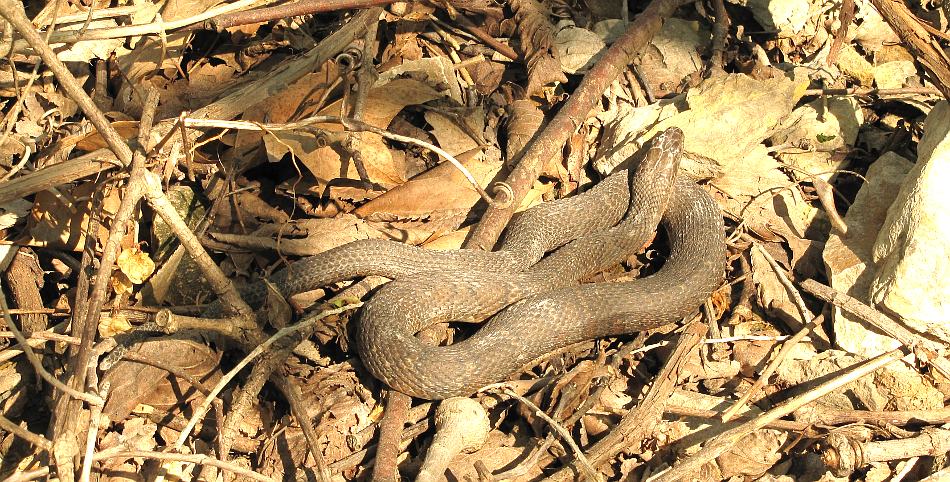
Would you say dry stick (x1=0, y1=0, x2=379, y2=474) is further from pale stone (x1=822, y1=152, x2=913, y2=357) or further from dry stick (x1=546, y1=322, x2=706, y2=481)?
pale stone (x1=822, y1=152, x2=913, y2=357)

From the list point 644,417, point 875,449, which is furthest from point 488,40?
point 875,449

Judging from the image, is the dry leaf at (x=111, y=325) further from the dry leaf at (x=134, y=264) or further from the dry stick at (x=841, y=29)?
the dry stick at (x=841, y=29)

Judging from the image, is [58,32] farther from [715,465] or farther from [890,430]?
[890,430]

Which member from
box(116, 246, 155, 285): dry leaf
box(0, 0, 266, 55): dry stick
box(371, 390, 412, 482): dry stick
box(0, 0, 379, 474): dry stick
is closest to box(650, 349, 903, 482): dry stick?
box(371, 390, 412, 482): dry stick

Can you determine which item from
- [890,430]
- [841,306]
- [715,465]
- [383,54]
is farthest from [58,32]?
[890,430]

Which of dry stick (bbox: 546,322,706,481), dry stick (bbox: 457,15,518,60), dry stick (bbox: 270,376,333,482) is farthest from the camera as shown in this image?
dry stick (bbox: 457,15,518,60)

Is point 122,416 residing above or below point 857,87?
below

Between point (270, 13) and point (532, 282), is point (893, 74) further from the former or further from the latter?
point (270, 13)
